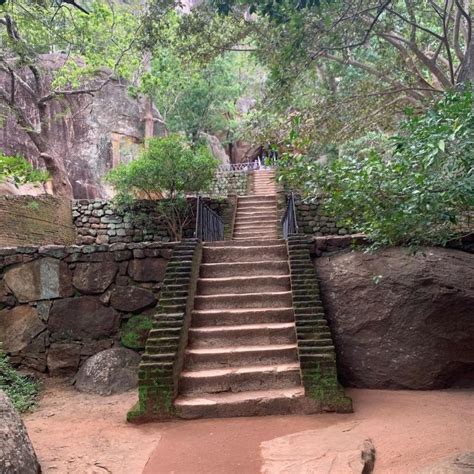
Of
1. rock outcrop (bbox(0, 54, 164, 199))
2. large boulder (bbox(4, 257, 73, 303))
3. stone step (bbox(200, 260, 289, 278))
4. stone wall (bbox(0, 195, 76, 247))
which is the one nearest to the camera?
large boulder (bbox(4, 257, 73, 303))

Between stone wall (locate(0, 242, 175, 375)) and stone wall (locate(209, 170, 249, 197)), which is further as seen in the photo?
stone wall (locate(209, 170, 249, 197))

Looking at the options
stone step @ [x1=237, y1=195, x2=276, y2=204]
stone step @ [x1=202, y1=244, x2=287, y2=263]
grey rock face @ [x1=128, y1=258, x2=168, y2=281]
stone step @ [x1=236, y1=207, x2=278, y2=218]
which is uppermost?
stone step @ [x1=237, y1=195, x2=276, y2=204]

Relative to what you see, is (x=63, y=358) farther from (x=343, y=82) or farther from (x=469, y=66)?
(x=343, y=82)

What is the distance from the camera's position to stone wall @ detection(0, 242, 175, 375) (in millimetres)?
5609

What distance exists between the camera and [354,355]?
15.8 feet

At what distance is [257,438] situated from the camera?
3.51 m

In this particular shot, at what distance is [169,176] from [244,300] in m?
5.75

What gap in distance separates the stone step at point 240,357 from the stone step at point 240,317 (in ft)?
1.71

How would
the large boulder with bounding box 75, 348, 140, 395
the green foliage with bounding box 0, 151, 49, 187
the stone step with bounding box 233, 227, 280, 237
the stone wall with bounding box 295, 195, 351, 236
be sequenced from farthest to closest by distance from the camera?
1. the stone wall with bounding box 295, 195, 351, 236
2. the stone step with bounding box 233, 227, 280, 237
3. the green foliage with bounding box 0, 151, 49, 187
4. the large boulder with bounding box 75, 348, 140, 395

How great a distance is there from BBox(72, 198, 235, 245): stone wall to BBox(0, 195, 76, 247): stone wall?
657 mm

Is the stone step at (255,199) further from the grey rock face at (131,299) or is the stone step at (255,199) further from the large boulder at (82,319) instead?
the large boulder at (82,319)

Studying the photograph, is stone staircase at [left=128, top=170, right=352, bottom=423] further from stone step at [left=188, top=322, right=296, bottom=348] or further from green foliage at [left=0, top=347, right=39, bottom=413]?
green foliage at [left=0, top=347, right=39, bottom=413]

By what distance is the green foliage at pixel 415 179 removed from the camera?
2914 mm

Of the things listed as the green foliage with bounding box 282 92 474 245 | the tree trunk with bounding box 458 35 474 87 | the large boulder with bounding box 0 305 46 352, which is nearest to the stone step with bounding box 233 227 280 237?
the tree trunk with bounding box 458 35 474 87
